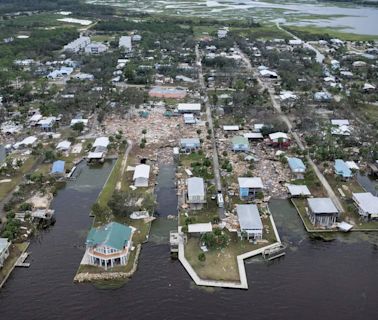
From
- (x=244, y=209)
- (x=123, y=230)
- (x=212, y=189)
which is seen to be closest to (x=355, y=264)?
(x=244, y=209)

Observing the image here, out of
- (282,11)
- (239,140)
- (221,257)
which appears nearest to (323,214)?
(221,257)

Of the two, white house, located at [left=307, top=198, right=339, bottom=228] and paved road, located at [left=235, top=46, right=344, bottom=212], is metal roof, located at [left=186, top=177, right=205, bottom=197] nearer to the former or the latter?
white house, located at [left=307, top=198, right=339, bottom=228]

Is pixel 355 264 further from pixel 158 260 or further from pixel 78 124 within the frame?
pixel 78 124

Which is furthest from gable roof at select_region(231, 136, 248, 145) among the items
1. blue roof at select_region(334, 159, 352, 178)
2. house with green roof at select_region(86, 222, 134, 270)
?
house with green roof at select_region(86, 222, 134, 270)

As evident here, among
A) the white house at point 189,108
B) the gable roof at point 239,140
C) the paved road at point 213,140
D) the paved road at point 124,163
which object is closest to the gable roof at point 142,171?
the paved road at point 124,163

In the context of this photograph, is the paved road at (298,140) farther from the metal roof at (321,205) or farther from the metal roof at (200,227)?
the metal roof at (200,227)

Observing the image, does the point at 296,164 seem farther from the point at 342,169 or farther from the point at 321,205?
the point at 321,205
